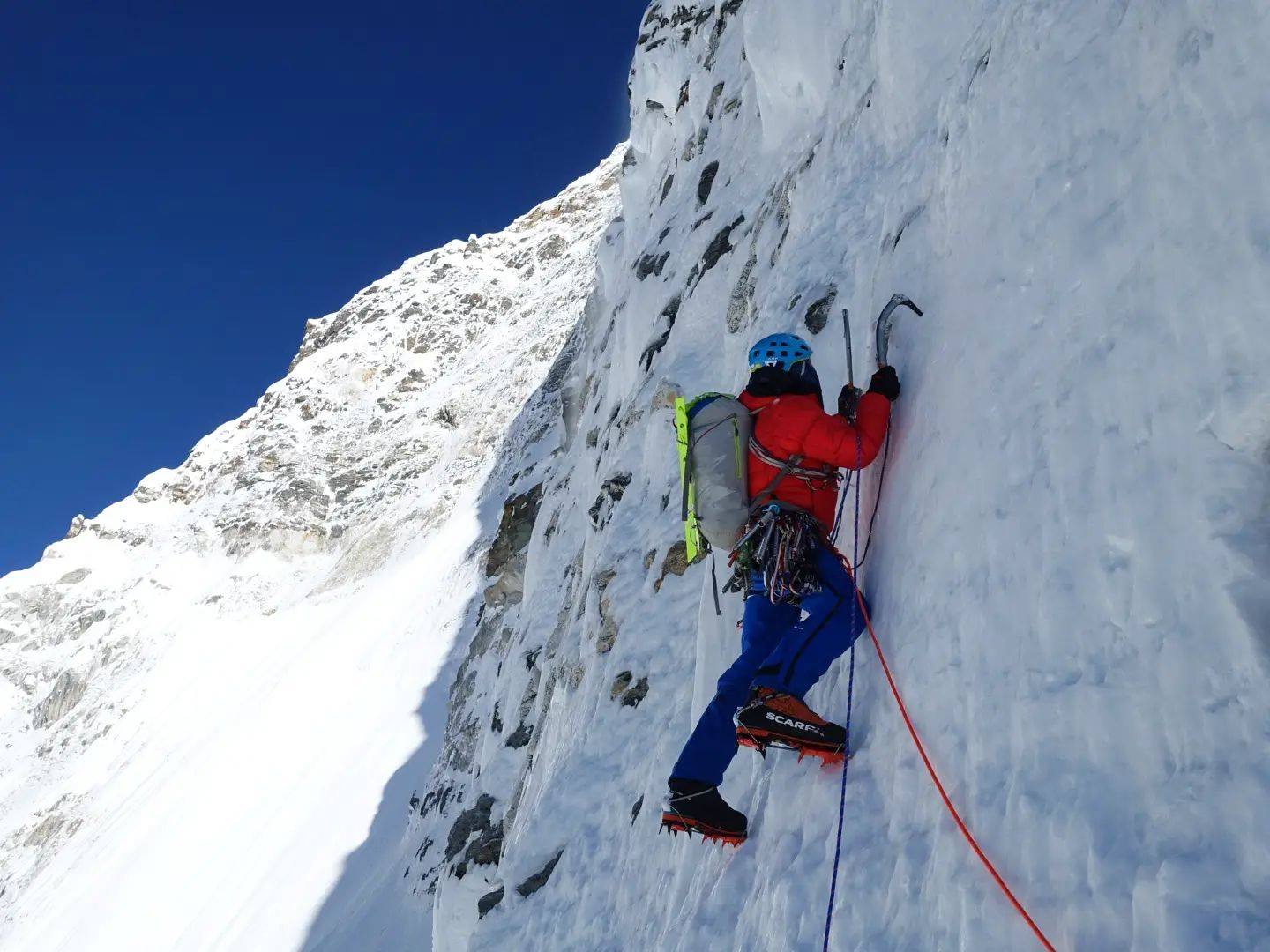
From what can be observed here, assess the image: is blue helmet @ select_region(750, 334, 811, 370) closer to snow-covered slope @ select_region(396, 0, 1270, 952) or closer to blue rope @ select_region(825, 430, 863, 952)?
snow-covered slope @ select_region(396, 0, 1270, 952)

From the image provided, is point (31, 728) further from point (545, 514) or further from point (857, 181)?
point (857, 181)

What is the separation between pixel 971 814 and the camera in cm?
266

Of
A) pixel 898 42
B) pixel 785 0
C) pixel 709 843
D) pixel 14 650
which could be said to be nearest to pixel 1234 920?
pixel 709 843

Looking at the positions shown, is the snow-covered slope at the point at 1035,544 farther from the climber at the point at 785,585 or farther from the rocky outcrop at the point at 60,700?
the rocky outcrop at the point at 60,700

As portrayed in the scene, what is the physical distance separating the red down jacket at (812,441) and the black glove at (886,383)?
87 mm

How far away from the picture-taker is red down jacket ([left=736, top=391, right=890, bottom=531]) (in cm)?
411

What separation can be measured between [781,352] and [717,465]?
71 centimetres

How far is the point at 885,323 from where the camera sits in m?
4.84

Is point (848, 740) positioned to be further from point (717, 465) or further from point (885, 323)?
point (885, 323)

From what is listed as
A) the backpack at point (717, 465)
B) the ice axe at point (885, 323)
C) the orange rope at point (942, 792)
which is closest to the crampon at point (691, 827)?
the orange rope at point (942, 792)

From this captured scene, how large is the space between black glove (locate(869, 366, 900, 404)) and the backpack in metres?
0.66

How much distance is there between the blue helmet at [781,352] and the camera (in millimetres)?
4613

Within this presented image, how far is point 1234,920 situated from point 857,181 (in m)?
6.75

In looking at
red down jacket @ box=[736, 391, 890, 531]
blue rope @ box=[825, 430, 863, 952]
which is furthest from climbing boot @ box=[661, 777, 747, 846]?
red down jacket @ box=[736, 391, 890, 531]
